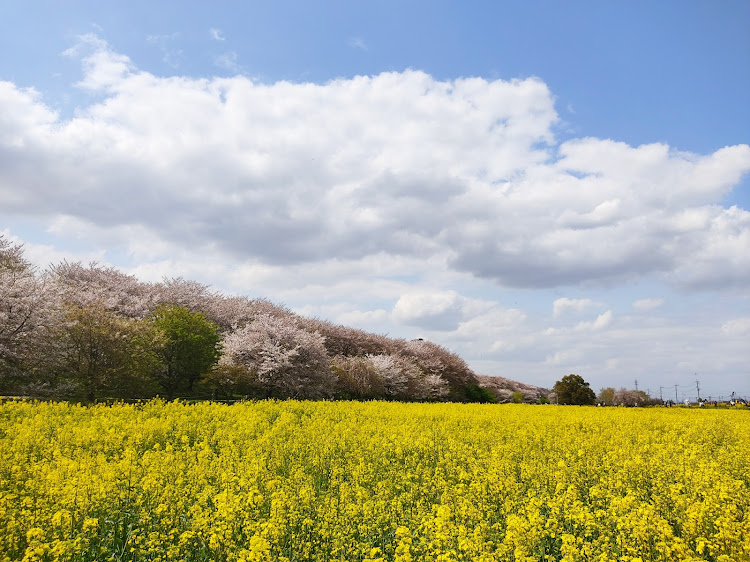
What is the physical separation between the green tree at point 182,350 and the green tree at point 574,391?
46.3m

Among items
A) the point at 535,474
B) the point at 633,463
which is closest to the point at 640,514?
the point at 535,474

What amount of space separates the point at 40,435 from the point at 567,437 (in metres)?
13.5

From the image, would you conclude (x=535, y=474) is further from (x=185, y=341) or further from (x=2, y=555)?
(x=185, y=341)

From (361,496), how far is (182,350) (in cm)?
2517

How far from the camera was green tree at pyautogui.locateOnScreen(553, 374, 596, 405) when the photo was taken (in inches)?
2393

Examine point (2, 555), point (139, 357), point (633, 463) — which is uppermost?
point (139, 357)

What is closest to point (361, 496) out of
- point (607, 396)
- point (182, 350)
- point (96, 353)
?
point (96, 353)

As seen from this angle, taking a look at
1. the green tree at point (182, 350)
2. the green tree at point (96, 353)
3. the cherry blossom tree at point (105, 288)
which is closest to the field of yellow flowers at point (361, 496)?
the green tree at point (96, 353)

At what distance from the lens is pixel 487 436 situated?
13.2m

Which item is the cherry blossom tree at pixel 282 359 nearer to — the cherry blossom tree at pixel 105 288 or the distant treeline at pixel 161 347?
the distant treeline at pixel 161 347

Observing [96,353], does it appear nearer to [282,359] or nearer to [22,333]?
[22,333]

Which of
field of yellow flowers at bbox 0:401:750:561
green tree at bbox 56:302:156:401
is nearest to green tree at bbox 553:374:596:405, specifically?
field of yellow flowers at bbox 0:401:750:561

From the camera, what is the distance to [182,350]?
29.8m

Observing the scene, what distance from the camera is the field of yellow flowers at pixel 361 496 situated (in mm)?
5922
